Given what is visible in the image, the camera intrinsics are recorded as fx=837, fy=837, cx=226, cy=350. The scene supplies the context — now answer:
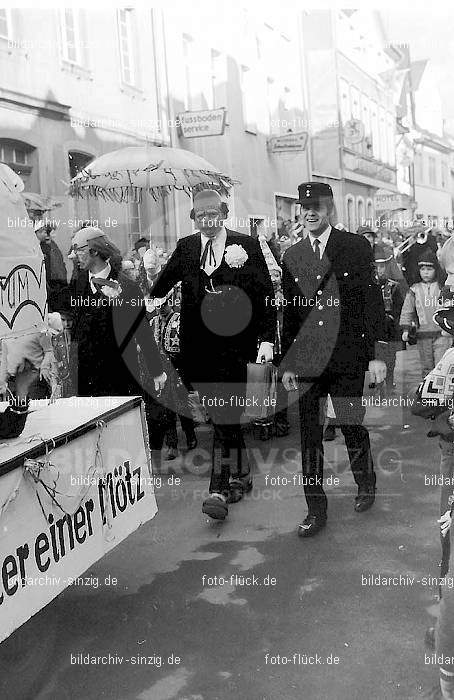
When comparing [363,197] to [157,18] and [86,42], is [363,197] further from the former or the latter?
[86,42]

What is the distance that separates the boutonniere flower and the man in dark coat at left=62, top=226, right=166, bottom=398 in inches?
29.6

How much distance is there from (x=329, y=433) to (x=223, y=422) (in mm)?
2244

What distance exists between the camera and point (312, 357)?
5.02 metres

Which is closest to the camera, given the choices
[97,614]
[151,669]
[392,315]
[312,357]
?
[151,669]

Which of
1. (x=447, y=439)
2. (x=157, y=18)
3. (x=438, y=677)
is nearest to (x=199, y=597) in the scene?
(x=438, y=677)

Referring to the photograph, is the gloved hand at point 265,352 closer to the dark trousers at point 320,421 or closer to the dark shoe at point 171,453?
the dark trousers at point 320,421

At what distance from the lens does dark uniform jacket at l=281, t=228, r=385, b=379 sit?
16.4ft

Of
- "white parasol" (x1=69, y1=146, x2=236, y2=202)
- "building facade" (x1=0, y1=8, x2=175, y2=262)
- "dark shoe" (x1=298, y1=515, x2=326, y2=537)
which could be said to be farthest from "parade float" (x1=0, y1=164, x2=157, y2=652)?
"building facade" (x1=0, y1=8, x2=175, y2=262)

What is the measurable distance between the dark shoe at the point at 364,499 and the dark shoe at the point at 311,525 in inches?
16.3

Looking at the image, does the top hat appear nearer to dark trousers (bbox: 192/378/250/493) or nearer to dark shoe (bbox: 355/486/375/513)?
dark trousers (bbox: 192/378/250/493)

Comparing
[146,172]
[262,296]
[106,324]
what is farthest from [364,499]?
[146,172]

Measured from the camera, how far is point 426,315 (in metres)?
8.17

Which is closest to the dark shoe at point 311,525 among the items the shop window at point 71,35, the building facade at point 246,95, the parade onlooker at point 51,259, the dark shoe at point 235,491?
the dark shoe at point 235,491

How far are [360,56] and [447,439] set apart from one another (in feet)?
118
